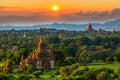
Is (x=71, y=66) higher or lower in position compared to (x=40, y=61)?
lower

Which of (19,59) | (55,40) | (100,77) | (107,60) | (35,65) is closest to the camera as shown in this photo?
(100,77)

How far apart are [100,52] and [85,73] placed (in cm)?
3761

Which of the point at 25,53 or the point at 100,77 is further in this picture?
the point at 25,53

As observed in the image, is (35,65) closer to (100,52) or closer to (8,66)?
(8,66)

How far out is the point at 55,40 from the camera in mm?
135750

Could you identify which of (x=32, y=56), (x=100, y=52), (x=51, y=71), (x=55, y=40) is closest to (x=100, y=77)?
(x=51, y=71)

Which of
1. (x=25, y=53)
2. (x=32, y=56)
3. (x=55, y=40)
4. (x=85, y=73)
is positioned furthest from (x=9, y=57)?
(x=55, y=40)

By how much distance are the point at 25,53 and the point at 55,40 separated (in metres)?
48.7

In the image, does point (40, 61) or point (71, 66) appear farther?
point (40, 61)

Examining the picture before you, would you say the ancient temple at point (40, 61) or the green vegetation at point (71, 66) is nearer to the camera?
the green vegetation at point (71, 66)

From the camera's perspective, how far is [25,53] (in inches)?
3442

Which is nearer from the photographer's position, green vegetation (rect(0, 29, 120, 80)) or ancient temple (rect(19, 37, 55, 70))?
green vegetation (rect(0, 29, 120, 80))

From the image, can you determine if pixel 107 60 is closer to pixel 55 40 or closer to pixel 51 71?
pixel 51 71

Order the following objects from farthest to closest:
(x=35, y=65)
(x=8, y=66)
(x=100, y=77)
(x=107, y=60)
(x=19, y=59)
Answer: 1. (x=107, y=60)
2. (x=19, y=59)
3. (x=35, y=65)
4. (x=8, y=66)
5. (x=100, y=77)
